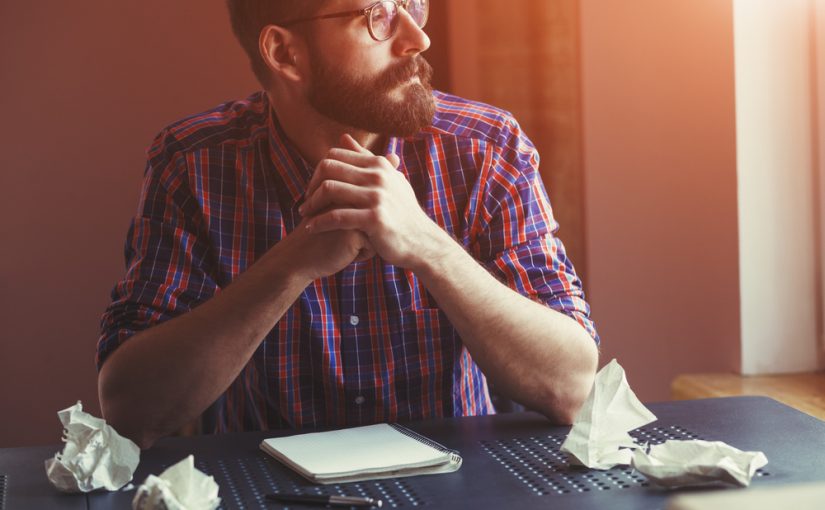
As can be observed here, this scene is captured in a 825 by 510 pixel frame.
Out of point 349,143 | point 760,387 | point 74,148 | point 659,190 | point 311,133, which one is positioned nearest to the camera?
point 349,143

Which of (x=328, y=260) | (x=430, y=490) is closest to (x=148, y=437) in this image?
(x=328, y=260)

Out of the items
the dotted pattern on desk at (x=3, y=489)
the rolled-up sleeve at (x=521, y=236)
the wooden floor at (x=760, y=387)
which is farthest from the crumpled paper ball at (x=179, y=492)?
the wooden floor at (x=760, y=387)

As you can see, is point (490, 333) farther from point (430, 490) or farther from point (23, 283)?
point (23, 283)

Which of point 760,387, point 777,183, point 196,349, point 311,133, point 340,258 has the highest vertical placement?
point 311,133

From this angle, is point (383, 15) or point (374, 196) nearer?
point (374, 196)

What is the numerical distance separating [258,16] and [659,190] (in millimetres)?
959

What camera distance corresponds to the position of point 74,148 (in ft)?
8.12

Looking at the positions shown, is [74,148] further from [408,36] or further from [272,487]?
[272,487]

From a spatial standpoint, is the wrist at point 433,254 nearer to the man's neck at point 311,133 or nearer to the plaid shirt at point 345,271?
the plaid shirt at point 345,271

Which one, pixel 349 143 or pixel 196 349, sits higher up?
pixel 349 143

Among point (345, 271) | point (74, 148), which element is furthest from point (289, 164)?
point (74, 148)

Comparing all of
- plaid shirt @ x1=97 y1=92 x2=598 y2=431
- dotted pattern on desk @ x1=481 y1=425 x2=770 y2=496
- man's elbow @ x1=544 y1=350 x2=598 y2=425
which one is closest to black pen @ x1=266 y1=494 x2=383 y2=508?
dotted pattern on desk @ x1=481 y1=425 x2=770 y2=496

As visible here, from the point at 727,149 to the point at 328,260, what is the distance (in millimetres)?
996

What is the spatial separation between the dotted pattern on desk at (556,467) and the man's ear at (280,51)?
77cm
